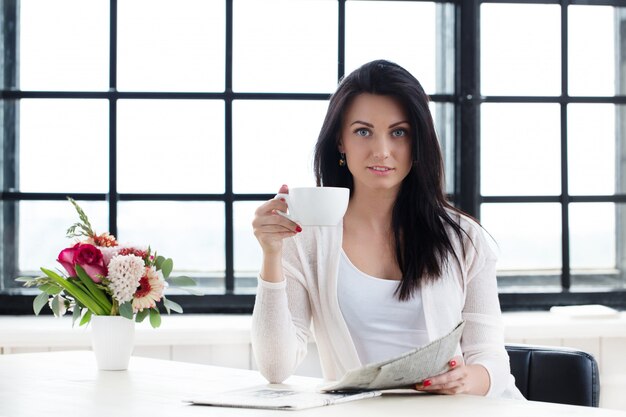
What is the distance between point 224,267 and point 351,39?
2.82ft

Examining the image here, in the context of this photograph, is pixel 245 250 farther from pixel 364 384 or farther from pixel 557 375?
pixel 364 384

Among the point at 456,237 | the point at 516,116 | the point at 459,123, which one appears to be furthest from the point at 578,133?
the point at 456,237

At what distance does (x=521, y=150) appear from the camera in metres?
3.08

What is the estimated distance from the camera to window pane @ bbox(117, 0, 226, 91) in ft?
→ 9.75

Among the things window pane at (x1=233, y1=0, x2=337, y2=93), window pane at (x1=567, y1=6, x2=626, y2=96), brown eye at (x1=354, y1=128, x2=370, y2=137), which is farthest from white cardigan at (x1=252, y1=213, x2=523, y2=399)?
window pane at (x1=567, y1=6, x2=626, y2=96)

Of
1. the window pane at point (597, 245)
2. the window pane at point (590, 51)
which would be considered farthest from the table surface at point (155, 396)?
the window pane at point (590, 51)

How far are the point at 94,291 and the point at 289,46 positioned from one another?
4.51 feet

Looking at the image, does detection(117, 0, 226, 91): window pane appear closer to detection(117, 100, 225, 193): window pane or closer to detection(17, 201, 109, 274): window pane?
detection(117, 100, 225, 193): window pane

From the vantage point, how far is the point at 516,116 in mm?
3068

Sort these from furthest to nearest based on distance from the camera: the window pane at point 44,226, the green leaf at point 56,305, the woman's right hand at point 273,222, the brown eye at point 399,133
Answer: the window pane at point 44,226 < the brown eye at point 399,133 < the green leaf at point 56,305 < the woman's right hand at point 273,222

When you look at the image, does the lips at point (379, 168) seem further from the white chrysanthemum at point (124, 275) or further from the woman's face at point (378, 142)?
the white chrysanthemum at point (124, 275)

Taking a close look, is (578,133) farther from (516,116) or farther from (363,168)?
(363,168)

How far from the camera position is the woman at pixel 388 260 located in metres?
2.02

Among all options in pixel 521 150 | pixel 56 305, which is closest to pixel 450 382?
pixel 56 305
